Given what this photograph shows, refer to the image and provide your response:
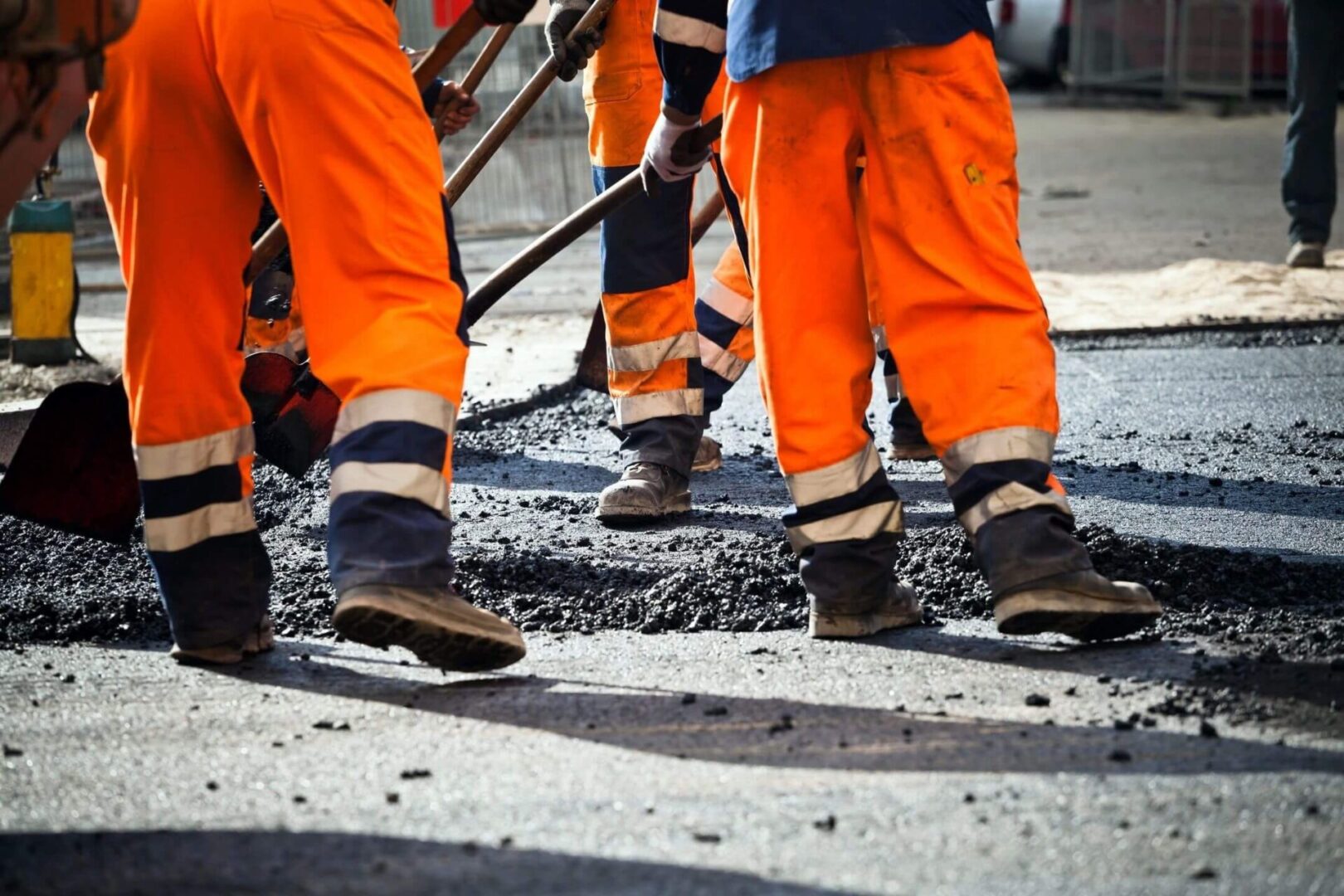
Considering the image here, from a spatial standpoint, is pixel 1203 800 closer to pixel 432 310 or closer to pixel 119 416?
pixel 432 310

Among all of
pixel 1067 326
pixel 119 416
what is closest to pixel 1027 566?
pixel 119 416

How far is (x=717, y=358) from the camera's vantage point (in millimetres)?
5008

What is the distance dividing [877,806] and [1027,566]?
29.5 inches

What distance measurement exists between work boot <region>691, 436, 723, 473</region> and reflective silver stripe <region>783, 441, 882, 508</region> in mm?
1766

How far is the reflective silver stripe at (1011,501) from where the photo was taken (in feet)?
10.0

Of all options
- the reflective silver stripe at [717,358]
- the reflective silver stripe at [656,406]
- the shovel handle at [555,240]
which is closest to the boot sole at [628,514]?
the reflective silver stripe at [656,406]

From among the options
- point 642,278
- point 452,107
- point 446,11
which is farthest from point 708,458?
point 446,11

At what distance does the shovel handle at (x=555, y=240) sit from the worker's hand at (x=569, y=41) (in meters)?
0.29

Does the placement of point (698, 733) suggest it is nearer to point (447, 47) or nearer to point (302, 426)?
point (447, 47)

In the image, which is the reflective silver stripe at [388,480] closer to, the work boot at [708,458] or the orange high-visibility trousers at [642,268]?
the orange high-visibility trousers at [642,268]

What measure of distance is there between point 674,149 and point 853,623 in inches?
43.4

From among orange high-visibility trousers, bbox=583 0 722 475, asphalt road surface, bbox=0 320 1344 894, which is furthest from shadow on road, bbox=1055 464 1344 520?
orange high-visibility trousers, bbox=583 0 722 475

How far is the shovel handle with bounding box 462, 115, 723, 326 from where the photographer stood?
432 centimetres

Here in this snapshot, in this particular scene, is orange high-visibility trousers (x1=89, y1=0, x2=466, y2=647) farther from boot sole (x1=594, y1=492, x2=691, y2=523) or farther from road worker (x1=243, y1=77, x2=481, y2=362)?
boot sole (x1=594, y1=492, x2=691, y2=523)
